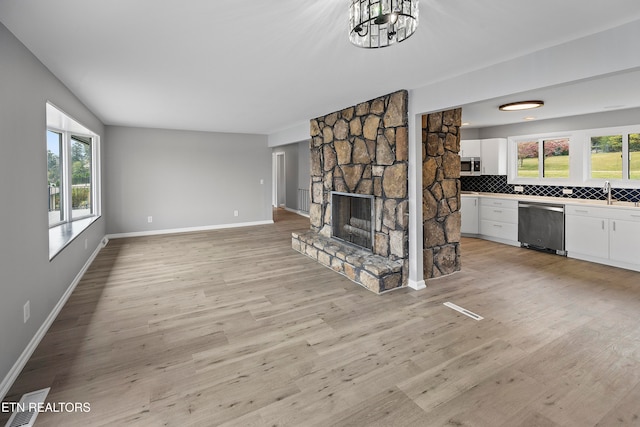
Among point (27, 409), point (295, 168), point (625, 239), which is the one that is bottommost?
point (27, 409)

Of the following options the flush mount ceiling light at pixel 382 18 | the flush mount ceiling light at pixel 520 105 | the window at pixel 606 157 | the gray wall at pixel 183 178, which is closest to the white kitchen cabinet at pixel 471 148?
the window at pixel 606 157

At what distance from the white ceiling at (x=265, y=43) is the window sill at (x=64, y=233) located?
1753mm

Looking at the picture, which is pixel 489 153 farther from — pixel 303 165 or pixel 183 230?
pixel 183 230

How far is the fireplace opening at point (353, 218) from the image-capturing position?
14.6ft

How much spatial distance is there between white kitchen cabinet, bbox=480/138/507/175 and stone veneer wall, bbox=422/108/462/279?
2.75m

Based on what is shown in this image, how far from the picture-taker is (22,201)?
94.3 inches

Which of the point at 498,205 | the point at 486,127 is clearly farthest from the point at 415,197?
the point at 486,127

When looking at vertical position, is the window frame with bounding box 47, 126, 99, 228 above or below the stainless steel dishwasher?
above

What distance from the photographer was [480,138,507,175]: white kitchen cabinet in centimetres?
643

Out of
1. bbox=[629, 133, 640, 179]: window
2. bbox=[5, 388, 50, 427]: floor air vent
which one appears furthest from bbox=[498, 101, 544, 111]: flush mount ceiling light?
bbox=[5, 388, 50, 427]: floor air vent

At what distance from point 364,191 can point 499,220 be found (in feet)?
10.5

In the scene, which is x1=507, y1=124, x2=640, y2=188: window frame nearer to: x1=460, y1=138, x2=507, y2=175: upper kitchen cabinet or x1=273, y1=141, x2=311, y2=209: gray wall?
x1=460, y1=138, x2=507, y2=175: upper kitchen cabinet

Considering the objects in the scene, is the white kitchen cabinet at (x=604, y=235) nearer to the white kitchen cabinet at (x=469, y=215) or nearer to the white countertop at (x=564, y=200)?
the white countertop at (x=564, y=200)

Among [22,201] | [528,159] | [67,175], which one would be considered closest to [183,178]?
[67,175]
